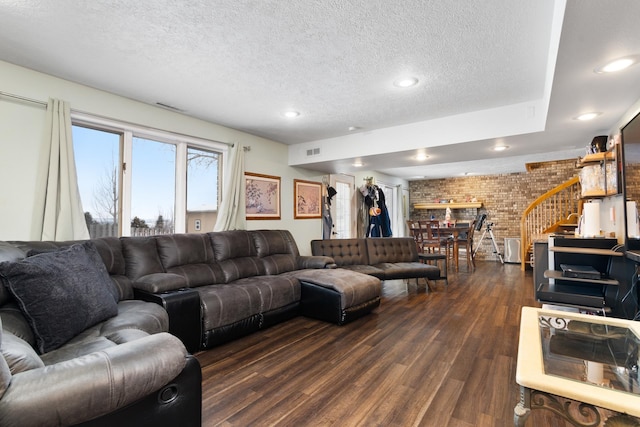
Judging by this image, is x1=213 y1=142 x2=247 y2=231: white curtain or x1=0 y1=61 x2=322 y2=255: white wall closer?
x1=0 y1=61 x2=322 y2=255: white wall

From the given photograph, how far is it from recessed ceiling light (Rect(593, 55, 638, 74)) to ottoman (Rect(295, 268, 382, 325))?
263 cm

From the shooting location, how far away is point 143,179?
3.44 metres

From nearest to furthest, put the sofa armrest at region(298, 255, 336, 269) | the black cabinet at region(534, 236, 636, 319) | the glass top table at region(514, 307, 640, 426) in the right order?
1. the glass top table at region(514, 307, 640, 426)
2. the black cabinet at region(534, 236, 636, 319)
3. the sofa armrest at region(298, 255, 336, 269)

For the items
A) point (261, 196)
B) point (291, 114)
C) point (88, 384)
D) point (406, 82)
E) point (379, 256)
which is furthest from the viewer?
point (379, 256)

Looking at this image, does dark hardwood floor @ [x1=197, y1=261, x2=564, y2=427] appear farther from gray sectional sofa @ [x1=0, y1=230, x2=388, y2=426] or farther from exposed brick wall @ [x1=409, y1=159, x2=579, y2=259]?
exposed brick wall @ [x1=409, y1=159, x2=579, y2=259]

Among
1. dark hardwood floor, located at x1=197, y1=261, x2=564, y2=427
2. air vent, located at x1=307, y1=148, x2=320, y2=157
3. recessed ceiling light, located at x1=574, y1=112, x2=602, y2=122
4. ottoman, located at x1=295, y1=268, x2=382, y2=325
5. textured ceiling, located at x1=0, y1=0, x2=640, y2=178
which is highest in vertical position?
textured ceiling, located at x1=0, y1=0, x2=640, y2=178

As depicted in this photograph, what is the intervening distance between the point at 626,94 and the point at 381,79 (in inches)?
74.6

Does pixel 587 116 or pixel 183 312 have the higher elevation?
pixel 587 116

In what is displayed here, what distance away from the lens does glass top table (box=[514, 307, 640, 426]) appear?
106 cm

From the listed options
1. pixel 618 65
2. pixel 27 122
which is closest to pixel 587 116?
pixel 618 65

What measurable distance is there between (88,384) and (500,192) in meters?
9.35

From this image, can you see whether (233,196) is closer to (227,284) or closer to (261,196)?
(261,196)

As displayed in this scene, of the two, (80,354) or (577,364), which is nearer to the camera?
(577,364)

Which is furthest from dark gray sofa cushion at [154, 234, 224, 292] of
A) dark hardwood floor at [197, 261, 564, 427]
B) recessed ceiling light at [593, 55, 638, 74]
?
recessed ceiling light at [593, 55, 638, 74]
